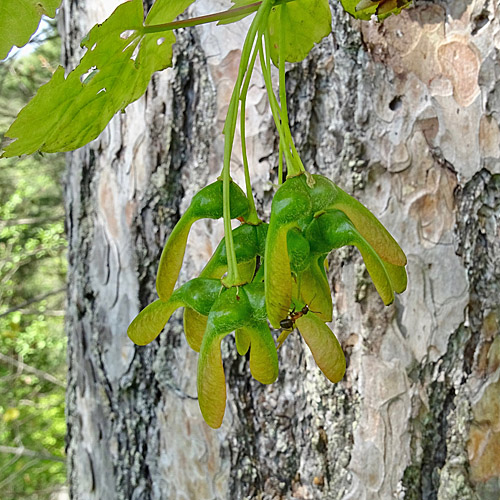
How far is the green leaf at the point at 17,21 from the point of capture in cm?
46

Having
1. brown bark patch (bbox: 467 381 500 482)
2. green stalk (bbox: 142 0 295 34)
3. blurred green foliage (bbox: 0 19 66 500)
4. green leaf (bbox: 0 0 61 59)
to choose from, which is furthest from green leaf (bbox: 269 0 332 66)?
blurred green foliage (bbox: 0 19 66 500)

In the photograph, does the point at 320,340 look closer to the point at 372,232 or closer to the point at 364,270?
the point at 372,232

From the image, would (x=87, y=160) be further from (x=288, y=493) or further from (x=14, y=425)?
(x=14, y=425)

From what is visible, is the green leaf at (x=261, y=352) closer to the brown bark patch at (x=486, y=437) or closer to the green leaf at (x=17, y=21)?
the green leaf at (x=17, y=21)

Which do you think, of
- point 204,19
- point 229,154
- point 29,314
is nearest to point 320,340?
point 229,154

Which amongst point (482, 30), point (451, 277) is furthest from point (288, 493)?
point (482, 30)

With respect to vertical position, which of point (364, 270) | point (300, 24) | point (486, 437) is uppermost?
point (300, 24)

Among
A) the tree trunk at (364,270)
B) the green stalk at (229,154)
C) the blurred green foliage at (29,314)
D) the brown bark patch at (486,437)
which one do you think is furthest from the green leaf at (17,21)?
the blurred green foliage at (29,314)

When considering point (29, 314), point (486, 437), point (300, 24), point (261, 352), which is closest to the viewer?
point (261, 352)

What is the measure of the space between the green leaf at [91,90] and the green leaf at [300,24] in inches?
3.9

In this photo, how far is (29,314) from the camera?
→ 3.77m

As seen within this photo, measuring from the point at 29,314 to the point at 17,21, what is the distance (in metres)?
3.57

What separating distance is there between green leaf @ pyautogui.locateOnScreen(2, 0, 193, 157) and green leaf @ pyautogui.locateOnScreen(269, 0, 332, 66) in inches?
3.9

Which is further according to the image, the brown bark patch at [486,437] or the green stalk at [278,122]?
the brown bark patch at [486,437]
